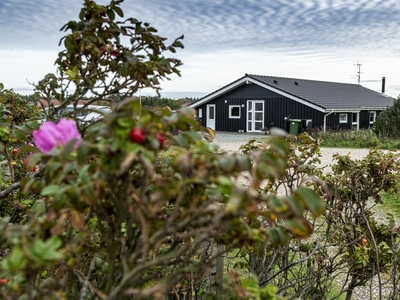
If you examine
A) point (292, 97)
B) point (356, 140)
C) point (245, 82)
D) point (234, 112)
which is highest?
point (245, 82)

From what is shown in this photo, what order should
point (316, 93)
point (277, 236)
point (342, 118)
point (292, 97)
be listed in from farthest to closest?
point (316, 93)
point (342, 118)
point (292, 97)
point (277, 236)

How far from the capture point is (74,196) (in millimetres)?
846

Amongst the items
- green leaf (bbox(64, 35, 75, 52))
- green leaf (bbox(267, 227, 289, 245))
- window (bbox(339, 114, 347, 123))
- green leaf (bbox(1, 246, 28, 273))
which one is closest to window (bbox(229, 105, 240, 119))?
window (bbox(339, 114, 347, 123))

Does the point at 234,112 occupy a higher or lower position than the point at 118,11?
lower

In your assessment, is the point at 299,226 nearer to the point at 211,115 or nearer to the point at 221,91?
the point at 221,91

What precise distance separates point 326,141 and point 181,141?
18.4 m

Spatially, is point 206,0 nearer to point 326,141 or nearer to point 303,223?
point 303,223

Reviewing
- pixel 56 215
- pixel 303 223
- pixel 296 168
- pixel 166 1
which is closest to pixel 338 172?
pixel 296 168

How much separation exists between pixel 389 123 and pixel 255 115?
25.2ft

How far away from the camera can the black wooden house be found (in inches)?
874

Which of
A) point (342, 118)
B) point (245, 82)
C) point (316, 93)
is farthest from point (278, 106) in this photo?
point (342, 118)

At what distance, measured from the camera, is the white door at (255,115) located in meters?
24.2

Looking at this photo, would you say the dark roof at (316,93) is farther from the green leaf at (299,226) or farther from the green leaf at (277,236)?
the green leaf at (299,226)

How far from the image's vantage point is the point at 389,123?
19.2 metres
